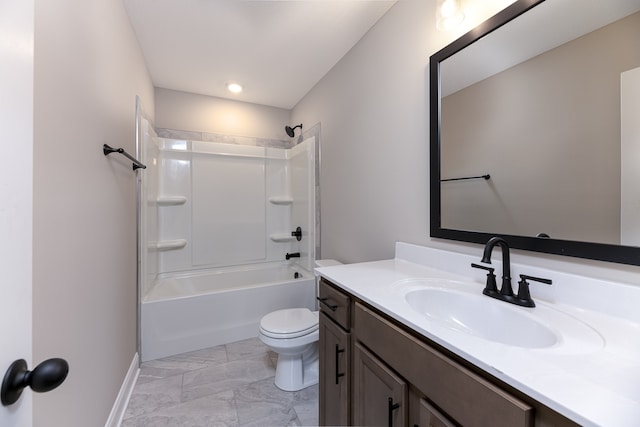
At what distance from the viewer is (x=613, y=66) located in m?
0.78

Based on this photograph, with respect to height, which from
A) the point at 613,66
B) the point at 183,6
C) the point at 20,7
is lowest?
the point at 20,7

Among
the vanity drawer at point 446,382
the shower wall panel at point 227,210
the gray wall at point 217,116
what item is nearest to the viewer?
the vanity drawer at point 446,382

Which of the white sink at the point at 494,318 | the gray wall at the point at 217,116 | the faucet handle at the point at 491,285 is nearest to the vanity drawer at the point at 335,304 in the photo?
the white sink at the point at 494,318

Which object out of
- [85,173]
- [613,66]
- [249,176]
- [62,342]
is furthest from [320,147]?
[62,342]

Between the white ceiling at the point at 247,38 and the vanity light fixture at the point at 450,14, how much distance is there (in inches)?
19.5

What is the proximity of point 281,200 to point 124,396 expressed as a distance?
216cm

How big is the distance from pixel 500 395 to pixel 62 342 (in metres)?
1.32

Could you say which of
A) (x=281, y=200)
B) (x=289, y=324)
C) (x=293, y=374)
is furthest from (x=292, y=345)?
(x=281, y=200)

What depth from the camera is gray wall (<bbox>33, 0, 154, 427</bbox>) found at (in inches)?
31.6

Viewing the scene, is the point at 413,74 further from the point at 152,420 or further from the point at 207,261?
the point at 207,261

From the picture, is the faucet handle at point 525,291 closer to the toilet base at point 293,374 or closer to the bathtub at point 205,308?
the toilet base at point 293,374

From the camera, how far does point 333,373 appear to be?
1156 mm

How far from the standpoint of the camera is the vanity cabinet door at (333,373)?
3.51 feet

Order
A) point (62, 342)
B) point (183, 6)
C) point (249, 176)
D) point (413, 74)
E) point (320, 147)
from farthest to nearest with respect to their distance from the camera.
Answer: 1. point (249, 176)
2. point (320, 147)
3. point (183, 6)
4. point (413, 74)
5. point (62, 342)
